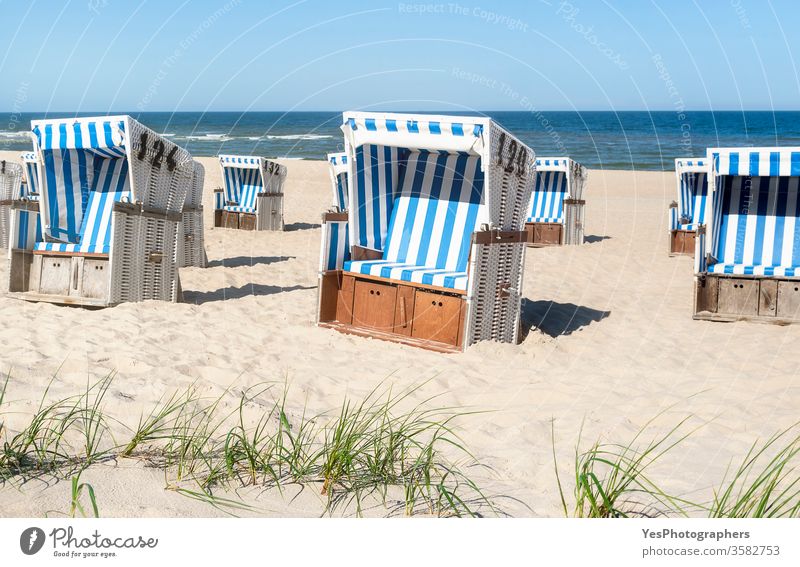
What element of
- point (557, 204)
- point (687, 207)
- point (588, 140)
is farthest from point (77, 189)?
point (588, 140)

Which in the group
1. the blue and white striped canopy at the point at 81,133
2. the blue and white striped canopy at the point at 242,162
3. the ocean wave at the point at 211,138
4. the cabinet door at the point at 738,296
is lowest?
the cabinet door at the point at 738,296

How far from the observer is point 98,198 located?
799 cm

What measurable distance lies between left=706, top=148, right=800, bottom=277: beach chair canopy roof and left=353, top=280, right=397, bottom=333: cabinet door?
10.7 ft

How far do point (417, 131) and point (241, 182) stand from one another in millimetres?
10346

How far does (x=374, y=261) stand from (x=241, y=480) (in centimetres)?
417

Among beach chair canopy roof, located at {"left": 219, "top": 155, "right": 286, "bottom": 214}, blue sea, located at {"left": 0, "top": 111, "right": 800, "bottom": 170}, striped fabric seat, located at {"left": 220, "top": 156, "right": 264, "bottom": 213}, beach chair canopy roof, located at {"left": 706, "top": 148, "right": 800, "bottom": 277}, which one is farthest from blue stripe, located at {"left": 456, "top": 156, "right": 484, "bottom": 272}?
blue sea, located at {"left": 0, "top": 111, "right": 800, "bottom": 170}

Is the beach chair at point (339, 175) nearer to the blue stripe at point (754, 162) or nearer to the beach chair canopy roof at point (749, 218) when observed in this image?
the beach chair canopy roof at point (749, 218)

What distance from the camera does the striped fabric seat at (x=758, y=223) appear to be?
7.97 m

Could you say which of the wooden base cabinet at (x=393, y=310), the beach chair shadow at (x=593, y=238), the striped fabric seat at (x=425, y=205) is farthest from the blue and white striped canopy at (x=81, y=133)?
the beach chair shadow at (x=593, y=238)

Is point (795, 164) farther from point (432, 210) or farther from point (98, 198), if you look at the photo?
point (98, 198)

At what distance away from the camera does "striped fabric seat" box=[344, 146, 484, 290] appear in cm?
691

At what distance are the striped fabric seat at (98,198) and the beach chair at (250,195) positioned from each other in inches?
270

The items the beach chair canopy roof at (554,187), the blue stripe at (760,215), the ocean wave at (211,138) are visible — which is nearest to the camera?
the blue stripe at (760,215)
